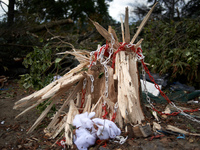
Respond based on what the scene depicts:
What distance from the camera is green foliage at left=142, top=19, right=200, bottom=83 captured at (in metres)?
4.72

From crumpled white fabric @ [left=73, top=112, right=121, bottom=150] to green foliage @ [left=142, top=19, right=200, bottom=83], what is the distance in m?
3.48

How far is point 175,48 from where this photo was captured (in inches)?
202

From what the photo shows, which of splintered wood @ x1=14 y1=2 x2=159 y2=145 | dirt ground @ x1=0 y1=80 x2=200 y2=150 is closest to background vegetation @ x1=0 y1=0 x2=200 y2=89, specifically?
dirt ground @ x1=0 y1=80 x2=200 y2=150

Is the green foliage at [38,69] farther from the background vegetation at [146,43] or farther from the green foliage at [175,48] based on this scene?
the green foliage at [175,48]

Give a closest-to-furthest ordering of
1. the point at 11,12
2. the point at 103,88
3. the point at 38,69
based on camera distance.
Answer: the point at 103,88 < the point at 38,69 < the point at 11,12

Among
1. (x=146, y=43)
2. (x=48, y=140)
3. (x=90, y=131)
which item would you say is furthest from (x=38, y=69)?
(x=146, y=43)

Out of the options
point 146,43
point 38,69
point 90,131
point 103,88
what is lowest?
point 90,131

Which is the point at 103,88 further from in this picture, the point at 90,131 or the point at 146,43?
the point at 146,43

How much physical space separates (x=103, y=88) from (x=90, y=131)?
0.64m

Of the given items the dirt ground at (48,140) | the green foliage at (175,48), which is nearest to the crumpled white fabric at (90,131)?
the dirt ground at (48,140)

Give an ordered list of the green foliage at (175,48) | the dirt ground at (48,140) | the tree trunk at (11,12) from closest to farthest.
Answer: the dirt ground at (48,140) → the green foliage at (175,48) → the tree trunk at (11,12)

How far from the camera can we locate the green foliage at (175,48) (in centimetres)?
472

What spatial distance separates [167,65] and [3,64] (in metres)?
5.40

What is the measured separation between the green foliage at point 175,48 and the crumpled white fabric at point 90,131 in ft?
11.4
